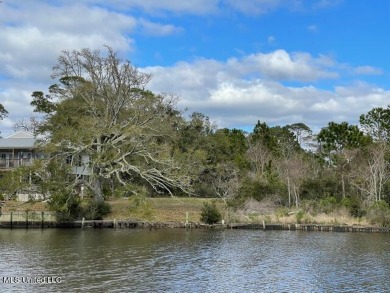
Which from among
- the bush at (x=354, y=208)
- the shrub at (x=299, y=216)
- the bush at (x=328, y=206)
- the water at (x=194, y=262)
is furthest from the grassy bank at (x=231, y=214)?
the water at (x=194, y=262)

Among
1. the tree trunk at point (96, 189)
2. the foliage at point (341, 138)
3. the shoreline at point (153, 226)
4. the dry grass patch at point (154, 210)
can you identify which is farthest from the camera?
the foliage at point (341, 138)

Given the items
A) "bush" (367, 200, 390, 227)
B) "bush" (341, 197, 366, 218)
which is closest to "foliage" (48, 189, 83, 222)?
"bush" (341, 197, 366, 218)

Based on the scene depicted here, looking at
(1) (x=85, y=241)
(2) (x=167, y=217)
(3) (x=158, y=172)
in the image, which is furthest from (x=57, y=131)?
(1) (x=85, y=241)

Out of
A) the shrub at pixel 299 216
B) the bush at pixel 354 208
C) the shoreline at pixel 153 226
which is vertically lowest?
the shoreline at pixel 153 226

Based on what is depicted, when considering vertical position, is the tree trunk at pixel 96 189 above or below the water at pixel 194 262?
above

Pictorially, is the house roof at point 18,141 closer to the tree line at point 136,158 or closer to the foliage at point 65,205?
the tree line at point 136,158

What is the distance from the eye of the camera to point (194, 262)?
2634cm

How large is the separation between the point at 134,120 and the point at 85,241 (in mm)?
17773

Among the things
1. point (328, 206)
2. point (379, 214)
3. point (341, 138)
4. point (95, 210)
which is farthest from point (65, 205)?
point (341, 138)

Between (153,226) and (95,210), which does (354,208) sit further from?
(95,210)

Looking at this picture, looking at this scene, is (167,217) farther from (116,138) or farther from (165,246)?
(165,246)

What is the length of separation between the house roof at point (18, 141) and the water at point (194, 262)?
2362 cm

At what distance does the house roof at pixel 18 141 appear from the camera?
6062 centimetres

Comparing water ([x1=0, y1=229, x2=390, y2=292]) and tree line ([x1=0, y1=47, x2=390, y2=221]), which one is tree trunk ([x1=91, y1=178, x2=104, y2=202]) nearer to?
tree line ([x1=0, y1=47, x2=390, y2=221])
